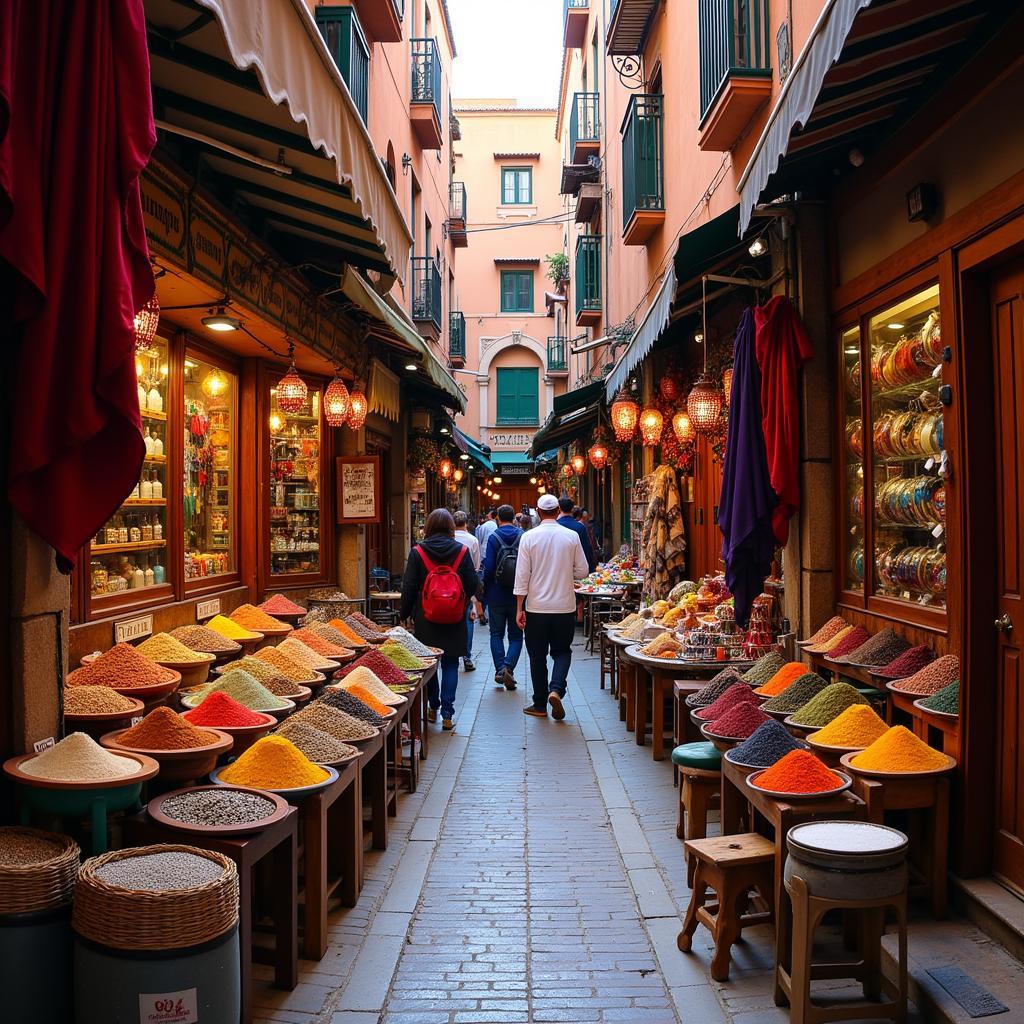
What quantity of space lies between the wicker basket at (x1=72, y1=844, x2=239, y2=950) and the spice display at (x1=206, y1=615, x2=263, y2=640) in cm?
422

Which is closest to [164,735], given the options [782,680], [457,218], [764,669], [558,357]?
[782,680]

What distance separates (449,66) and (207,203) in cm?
2339

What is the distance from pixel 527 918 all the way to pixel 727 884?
1.30 meters

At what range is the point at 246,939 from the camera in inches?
149

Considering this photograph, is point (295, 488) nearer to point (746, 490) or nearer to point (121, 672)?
point (746, 490)

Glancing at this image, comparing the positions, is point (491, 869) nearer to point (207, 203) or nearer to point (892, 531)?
point (892, 531)

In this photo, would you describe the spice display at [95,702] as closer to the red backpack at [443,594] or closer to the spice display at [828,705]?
the spice display at [828,705]

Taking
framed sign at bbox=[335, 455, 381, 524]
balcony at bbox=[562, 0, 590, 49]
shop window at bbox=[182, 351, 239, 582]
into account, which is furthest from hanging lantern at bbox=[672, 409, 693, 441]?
balcony at bbox=[562, 0, 590, 49]

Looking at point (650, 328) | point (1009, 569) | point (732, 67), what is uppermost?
point (732, 67)

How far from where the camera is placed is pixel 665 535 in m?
13.0

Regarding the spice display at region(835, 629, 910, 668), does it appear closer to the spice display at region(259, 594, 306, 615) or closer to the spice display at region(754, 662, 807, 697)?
the spice display at region(754, 662, 807, 697)

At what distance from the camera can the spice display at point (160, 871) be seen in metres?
3.25

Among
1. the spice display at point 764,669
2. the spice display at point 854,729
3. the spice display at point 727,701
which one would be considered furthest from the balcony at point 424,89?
the spice display at point 854,729

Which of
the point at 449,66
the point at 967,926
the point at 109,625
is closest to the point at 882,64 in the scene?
the point at 967,926
